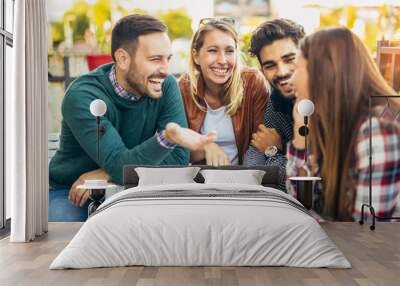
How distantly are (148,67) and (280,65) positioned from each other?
1652 mm

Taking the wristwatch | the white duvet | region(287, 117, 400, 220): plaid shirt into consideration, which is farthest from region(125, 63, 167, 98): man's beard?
the white duvet

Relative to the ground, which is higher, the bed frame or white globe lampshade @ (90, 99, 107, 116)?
white globe lampshade @ (90, 99, 107, 116)

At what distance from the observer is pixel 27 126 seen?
6.04 metres

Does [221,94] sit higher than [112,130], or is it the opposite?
[221,94]

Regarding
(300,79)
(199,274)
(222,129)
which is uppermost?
(300,79)

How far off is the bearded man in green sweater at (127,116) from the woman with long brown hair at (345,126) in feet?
4.65

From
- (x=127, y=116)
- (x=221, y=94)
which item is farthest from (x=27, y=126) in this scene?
(x=221, y=94)

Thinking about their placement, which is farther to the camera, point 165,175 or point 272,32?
point 272,32

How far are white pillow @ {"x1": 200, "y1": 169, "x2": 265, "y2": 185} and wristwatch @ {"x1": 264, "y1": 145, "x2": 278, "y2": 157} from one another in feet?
1.23

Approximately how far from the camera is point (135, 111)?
7.44 meters

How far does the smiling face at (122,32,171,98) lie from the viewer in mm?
7492

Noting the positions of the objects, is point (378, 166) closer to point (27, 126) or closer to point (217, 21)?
point (217, 21)

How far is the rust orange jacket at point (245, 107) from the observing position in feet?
24.5

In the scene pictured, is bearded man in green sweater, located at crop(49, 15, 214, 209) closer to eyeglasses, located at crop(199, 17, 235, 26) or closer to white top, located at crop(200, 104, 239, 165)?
white top, located at crop(200, 104, 239, 165)
